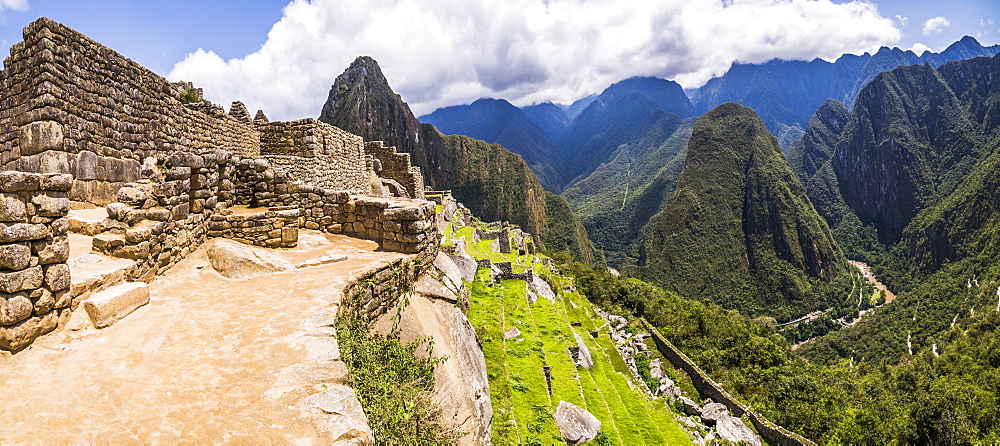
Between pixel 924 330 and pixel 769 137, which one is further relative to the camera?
pixel 769 137

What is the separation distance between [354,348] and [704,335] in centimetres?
3850

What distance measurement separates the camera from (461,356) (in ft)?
21.7

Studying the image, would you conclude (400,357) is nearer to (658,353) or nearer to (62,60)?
(62,60)

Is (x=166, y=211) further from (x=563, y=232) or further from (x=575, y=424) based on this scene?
(x=563, y=232)

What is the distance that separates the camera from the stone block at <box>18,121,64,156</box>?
655cm

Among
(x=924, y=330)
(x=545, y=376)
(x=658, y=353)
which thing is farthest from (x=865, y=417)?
(x=924, y=330)

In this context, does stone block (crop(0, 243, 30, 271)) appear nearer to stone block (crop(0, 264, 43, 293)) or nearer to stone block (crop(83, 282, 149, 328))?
stone block (crop(0, 264, 43, 293))

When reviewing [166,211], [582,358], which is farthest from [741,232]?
[166,211]

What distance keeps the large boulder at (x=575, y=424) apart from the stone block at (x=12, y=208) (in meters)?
10.7

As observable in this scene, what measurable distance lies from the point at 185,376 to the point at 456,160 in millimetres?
172203

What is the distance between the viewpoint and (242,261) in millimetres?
6176

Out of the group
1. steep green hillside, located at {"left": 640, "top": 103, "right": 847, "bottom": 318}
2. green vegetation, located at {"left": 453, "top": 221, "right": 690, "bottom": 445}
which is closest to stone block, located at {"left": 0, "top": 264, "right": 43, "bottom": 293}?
green vegetation, located at {"left": 453, "top": 221, "right": 690, "bottom": 445}

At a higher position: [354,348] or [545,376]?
[354,348]

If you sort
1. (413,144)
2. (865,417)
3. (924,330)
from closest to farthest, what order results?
(865,417) → (924,330) → (413,144)
